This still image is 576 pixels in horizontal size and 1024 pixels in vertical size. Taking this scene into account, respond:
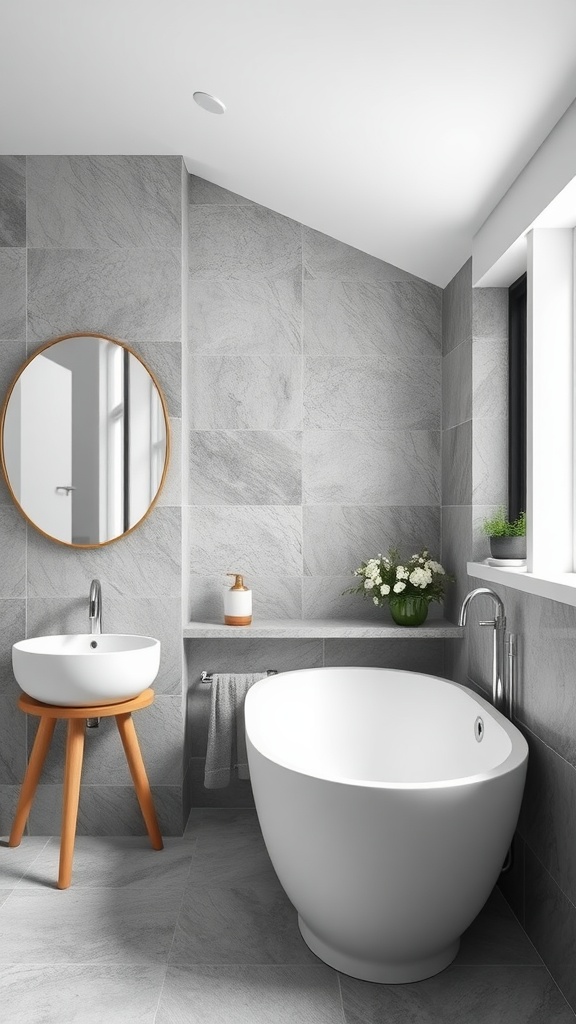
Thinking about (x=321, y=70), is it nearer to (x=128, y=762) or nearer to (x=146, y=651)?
(x=146, y=651)

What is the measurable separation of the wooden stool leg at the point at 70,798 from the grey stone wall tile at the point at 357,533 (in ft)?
3.88

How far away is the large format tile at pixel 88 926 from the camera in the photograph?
2201 mm

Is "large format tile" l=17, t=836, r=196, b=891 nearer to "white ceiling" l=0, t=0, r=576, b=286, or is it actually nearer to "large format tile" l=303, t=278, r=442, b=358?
"large format tile" l=303, t=278, r=442, b=358

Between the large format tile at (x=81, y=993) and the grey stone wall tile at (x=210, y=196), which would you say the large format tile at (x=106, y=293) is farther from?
the large format tile at (x=81, y=993)

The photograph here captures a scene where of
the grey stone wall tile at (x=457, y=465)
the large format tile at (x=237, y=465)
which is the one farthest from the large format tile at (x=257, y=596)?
the grey stone wall tile at (x=457, y=465)

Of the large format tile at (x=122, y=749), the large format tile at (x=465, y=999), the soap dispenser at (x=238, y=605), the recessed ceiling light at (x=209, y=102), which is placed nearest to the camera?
the large format tile at (x=465, y=999)

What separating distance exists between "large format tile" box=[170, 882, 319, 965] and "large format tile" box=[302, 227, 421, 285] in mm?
2429

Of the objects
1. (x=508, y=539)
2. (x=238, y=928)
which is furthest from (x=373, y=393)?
(x=238, y=928)

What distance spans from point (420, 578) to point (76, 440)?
1.46 meters

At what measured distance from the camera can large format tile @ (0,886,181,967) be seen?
2.20m

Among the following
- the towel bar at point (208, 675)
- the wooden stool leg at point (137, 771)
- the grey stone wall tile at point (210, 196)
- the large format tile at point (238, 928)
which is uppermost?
the grey stone wall tile at point (210, 196)

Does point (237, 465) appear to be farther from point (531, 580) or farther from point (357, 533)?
point (531, 580)

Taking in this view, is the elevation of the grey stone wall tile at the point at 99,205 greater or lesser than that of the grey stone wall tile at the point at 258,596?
greater

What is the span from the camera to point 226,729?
3125mm
